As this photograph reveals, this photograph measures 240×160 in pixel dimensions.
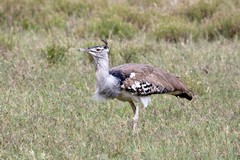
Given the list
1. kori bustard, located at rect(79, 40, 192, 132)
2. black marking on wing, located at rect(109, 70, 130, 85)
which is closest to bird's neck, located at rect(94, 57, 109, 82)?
kori bustard, located at rect(79, 40, 192, 132)

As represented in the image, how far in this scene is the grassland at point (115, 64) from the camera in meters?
6.07

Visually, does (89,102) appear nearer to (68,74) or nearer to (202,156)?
(68,74)

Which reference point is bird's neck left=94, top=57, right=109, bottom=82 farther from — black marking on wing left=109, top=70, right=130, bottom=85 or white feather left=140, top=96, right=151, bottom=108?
white feather left=140, top=96, right=151, bottom=108

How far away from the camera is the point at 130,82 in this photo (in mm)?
6625

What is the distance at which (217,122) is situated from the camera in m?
6.80

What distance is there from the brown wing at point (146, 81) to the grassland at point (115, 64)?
294 millimetres

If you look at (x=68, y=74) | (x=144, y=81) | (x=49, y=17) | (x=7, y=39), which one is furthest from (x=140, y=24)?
(x=144, y=81)

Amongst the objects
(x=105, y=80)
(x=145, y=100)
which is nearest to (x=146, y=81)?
(x=145, y=100)

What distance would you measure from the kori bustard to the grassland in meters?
0.25

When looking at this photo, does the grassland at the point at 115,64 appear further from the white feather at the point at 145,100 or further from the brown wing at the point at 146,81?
the brown wing at the point at 146,81

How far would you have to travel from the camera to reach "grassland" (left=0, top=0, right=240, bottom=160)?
6074mm

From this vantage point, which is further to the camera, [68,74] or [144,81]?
[68,74]

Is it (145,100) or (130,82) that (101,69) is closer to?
(130,82)

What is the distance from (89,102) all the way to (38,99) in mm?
500
